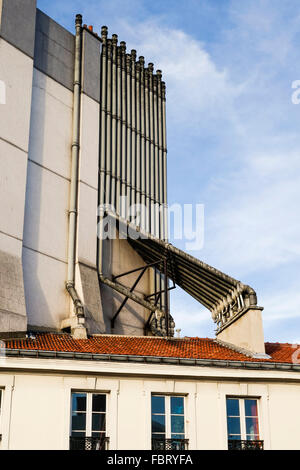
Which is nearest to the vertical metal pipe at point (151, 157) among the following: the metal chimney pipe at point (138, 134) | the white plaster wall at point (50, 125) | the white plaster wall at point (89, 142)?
the metal chimney pipe at point (138, 134)

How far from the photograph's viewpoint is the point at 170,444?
61.0 feet

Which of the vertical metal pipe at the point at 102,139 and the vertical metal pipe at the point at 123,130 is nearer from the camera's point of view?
the vertical metal pipe at the point at 102,139

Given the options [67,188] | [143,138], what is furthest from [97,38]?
[67,188]

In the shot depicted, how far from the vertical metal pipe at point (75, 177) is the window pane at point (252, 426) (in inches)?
399

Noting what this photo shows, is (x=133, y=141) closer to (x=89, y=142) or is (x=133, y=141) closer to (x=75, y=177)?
(x=89, y=142)

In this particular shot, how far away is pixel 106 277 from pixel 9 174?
293 inches

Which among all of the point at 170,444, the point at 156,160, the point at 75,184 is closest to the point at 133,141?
the point at 156,160

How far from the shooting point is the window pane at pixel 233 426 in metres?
19.3

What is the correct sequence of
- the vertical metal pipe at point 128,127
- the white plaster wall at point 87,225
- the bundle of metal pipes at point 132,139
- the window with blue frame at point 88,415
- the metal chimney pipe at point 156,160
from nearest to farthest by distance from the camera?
the window with blue frame at point 88,415
the white plaster wall at point 87,225
the bundle of metal pipes at point 132,139
the vertical metal pipe at point 128,127
the metal chimney pipe at point 156,160

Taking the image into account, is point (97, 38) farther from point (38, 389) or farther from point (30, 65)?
point (38, 389)

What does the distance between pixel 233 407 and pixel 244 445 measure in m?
1.20

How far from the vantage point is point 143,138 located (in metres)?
35.8

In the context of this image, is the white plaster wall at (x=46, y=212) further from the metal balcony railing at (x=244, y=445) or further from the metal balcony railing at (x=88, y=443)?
the metal balcony railing at (x=244, y=445)

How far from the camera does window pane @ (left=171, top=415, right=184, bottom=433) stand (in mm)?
18969
